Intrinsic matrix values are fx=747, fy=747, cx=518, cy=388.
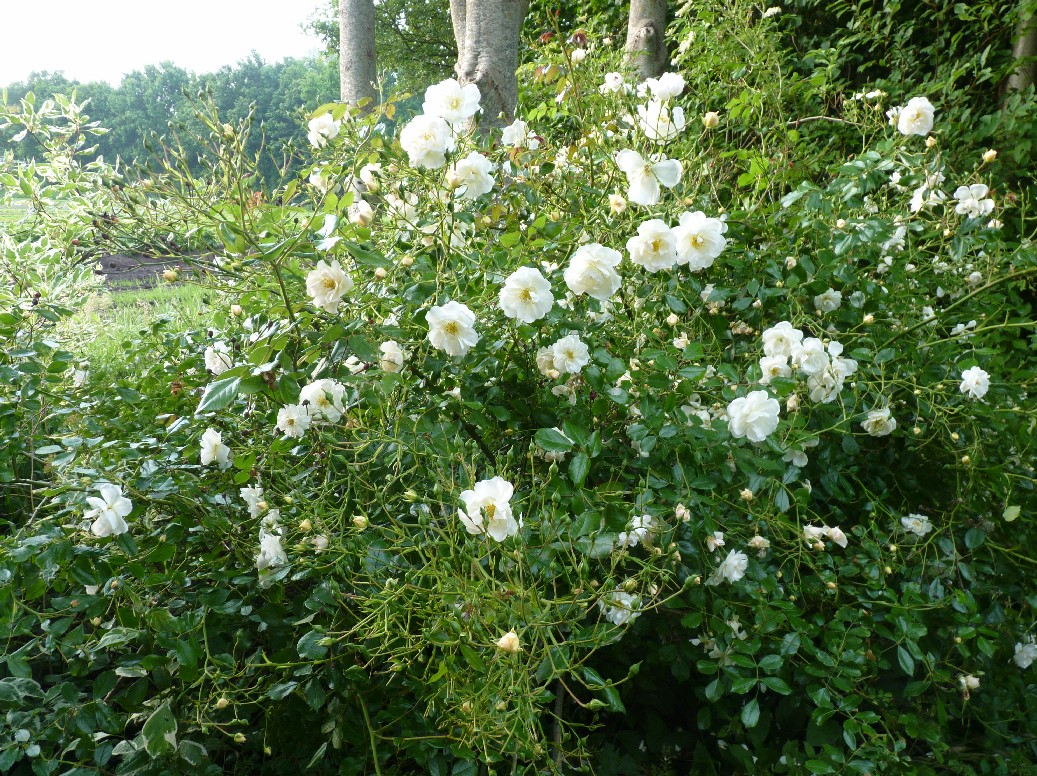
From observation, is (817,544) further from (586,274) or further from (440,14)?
(440,14)

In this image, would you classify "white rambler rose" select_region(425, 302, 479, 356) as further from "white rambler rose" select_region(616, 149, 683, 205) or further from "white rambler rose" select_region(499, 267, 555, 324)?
"white rambler rose" select_region(616, 149, 683, 205)

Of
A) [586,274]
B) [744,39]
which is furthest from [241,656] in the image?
[744,39]

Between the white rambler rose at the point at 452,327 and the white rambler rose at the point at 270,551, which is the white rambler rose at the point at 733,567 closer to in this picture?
the white rambler rose at the point at 452,327

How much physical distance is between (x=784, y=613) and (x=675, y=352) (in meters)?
0.51

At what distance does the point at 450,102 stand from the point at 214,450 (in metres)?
0.80

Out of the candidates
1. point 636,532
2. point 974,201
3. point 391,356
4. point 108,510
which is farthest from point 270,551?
point 974,201

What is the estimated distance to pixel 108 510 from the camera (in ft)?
3.85

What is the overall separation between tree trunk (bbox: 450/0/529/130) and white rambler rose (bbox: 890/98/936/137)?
1.52m

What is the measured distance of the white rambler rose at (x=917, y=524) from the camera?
1543 mm

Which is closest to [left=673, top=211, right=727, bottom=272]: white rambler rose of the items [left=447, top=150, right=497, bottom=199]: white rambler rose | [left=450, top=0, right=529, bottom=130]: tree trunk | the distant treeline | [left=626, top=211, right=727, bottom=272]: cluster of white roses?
[left=626, top=211, right=727, bottom=272]: cluster of white roses

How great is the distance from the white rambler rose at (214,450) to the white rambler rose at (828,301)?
1316 mm

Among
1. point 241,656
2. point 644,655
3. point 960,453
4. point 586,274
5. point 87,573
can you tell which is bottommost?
point 644,655

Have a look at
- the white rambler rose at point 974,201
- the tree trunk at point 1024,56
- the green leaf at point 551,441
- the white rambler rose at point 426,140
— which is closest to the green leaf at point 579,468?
the green leaf at point 551,441

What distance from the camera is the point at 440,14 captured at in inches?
481
